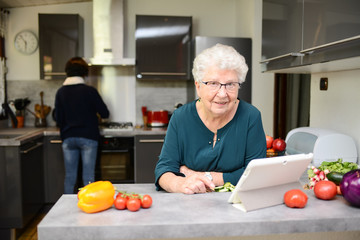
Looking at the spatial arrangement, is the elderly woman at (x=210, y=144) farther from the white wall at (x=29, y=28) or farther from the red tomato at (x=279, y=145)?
the white wall at (x=29, y=28)

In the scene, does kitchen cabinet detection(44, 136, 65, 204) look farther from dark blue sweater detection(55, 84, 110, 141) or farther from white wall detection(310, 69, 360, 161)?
white wall detection(310, 69, 360, 161)

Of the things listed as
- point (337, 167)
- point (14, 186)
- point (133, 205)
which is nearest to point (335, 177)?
point (337, 167)

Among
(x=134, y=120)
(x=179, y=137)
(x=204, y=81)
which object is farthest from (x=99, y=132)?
(x=204, y=81)

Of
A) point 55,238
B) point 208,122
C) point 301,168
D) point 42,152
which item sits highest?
point 208,122

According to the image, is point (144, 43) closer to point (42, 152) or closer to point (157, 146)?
point (157, 146)

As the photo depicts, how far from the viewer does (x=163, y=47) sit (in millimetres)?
3926

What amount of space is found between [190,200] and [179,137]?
1.56 ft

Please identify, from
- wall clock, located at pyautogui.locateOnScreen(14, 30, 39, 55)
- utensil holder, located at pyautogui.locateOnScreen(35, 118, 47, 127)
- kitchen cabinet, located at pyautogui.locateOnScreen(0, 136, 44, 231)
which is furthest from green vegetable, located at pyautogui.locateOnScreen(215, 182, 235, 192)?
wall clock, located at pyautogui.locateOnScreen(14, 30, 39, 55)

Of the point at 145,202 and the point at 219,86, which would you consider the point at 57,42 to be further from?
the point at 145,202

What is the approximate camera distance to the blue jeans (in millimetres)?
3500

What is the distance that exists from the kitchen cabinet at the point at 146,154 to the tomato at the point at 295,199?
8.45 feet

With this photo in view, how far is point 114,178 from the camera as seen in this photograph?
382cm

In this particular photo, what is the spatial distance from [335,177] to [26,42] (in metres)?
3.80

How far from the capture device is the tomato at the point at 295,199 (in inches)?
46.5
